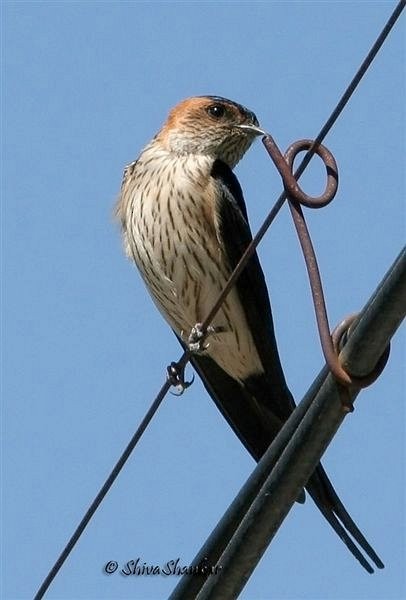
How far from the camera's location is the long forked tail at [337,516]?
3785mm

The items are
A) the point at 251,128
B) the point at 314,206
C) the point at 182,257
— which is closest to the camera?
the point at 314,206

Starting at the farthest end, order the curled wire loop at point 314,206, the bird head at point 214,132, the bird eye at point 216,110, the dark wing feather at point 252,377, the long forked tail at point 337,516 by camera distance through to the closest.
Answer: the bird eye at point 216,110
the bird head at point 214,132
the dark wing feather at point 252,377
the long forked tail at point 337,516
the curled wire loop at point 314,206

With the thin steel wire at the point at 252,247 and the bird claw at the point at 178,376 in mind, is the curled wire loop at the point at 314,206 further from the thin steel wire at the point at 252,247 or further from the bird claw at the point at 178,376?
the bird claw at the point at 178,376

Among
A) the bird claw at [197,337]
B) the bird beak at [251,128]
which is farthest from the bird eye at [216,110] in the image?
the bird claw at [197,337]

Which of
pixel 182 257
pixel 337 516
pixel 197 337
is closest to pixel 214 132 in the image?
pixel 182 257

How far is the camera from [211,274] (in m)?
6.02

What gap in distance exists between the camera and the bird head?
21.7ft

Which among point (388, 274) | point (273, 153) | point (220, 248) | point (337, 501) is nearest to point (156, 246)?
point (220, 248)

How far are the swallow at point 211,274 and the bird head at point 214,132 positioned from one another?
12 cm

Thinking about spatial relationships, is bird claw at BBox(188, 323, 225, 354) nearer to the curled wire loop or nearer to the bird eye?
the bird eye

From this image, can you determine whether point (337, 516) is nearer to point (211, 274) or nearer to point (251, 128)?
point (211, 274)

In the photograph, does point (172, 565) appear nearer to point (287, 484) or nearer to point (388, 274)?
point (287, 484)

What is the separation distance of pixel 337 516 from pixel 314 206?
1.42 metres

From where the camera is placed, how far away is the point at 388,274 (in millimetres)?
2670
